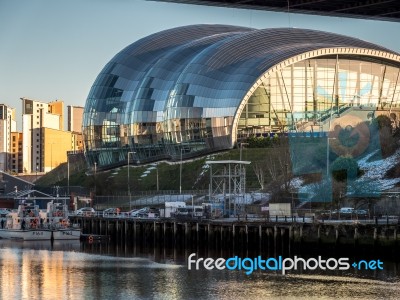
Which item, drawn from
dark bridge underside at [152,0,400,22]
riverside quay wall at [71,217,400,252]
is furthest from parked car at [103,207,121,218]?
dark bridge underside at [152,0,400,22]

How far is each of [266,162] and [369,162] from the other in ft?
49.0

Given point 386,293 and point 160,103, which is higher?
point 160,103

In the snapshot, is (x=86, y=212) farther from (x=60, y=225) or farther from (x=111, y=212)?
(x=60, y=225)

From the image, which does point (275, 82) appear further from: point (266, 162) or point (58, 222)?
point (58, 222)

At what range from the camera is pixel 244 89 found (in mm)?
112438

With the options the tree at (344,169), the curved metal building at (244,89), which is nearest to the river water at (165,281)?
the tree at (344,169)

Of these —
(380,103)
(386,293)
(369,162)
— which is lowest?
(386,293)

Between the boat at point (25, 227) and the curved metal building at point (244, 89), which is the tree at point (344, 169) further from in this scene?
the curved metal building at point (244, 89)

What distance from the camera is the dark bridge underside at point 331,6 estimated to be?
76438 millimetres

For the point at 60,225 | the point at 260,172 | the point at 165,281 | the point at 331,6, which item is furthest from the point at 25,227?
the point at 165,281

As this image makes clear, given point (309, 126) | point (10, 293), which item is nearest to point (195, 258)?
point (10, 293)

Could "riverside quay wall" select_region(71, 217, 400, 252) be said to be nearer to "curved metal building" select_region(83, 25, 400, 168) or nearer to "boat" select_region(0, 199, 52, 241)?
"boat" select_region(0, 199, 52, 241)

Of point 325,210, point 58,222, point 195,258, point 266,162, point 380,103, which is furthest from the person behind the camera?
point 380,103

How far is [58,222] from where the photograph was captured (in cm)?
9112
